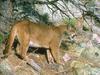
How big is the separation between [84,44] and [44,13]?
1.77 meters

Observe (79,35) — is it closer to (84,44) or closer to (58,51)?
(84,44)

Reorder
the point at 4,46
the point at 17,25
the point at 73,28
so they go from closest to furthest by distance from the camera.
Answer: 1. the point at 17,25
2. the point at 4,46
3. the point at 73,28

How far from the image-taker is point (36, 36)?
1069 centimetres

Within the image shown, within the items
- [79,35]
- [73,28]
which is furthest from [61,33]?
[79,35]

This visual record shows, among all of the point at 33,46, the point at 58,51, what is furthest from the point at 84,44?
the point at 33,46

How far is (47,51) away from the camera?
11242mm

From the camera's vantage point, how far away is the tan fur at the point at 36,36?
33.3 feet

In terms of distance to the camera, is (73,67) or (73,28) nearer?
(73,67)

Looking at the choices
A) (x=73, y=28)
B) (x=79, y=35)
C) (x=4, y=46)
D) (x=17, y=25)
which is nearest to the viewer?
(x=17, y=25)

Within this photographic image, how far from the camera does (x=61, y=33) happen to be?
11.5 m

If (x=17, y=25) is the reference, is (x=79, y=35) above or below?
below

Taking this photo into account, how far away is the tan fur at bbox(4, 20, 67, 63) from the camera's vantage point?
10164 millimetres

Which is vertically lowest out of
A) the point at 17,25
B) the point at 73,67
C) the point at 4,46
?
the point at 73,67

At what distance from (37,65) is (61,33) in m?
1.44
